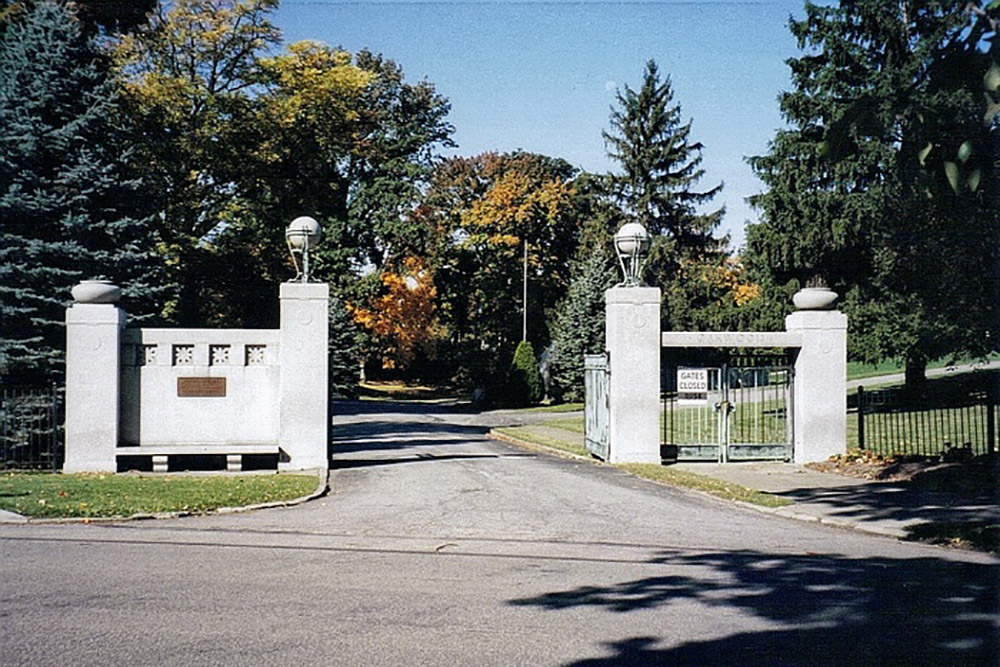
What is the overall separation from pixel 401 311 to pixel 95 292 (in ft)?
141

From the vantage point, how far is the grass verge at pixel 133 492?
1232cm

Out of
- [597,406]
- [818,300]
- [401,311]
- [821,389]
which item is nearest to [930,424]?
[821,389]

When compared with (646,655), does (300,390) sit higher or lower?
higher

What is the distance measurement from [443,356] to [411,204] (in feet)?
51.1

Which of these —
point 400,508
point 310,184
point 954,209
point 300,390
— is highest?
point 310,184

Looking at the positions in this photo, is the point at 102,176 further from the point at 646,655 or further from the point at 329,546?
the point at 646,655

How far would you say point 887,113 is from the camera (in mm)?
5961

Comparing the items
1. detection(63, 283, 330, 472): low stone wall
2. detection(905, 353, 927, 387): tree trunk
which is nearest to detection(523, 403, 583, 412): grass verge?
detection(905, 353, 927, 387): tree trunk

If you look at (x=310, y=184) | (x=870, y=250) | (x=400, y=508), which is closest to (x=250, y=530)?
(x=400, y=508)

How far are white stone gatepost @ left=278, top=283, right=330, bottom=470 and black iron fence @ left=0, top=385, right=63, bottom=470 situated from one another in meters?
4.25

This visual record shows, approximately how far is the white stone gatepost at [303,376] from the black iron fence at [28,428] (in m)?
4.25

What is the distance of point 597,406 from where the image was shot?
2033 centimetres

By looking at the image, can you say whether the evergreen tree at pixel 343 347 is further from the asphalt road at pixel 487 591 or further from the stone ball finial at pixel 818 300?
the asphalt road at pixel 487 591

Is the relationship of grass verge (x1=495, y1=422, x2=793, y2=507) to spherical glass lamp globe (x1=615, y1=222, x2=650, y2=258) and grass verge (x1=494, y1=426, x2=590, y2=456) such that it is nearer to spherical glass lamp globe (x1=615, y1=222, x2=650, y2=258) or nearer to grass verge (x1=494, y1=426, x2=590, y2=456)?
grass verge (x1=494, y1=426, x2=590, y2=456)
